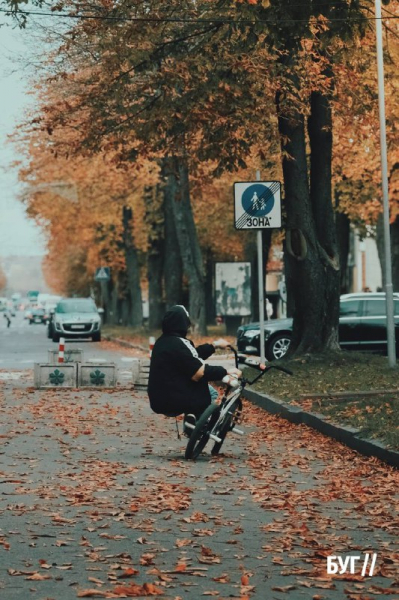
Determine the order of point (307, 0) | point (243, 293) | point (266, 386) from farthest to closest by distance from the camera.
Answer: point (243, 293) < point (266, 386) < point (307, 0)

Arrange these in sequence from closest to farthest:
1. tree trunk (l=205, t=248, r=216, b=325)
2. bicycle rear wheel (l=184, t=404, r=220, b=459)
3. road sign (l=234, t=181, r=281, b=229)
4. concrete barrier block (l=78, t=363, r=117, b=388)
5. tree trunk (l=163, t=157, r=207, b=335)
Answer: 1. bicycle rear wheel (l=184, t=404, r=220, b=459)
2. road sign (l=234, t=181, r=281, b=229)
3. concrete barrier block (l=78, t=363, r=117, b=388)
4. tree trunk (l=163, t=157, r=207, b=335)
5. tree trunk (l=205, t=248, r=216, b=325)

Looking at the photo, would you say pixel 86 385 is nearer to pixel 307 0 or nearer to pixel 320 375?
pixel 320 375

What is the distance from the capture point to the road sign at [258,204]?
21578mm

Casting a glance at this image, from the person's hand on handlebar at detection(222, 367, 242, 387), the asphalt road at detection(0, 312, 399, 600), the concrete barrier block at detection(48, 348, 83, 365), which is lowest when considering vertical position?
the asphalt road at detection(0, 312, 399, 600)

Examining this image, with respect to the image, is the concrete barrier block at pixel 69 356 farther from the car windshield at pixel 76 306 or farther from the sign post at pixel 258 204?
the car windshield at pixel 76 306

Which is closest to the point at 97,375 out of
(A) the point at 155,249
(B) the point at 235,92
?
(B) the point at 235,92

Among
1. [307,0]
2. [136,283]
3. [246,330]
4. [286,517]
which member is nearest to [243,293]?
[246,330]

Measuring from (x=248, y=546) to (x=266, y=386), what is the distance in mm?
12545

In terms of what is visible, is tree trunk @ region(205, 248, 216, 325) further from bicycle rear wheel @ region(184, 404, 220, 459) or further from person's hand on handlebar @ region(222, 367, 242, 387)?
bicycle rear wheel @ region(184, 404, 220, 459)

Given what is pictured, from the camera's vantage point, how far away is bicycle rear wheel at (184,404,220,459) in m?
12.8

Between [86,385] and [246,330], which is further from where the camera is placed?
[246,330]

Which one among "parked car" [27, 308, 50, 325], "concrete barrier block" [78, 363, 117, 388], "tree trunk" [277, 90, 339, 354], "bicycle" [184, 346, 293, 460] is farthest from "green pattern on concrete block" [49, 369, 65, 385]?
"parked car" [27, 308, 50, 325]

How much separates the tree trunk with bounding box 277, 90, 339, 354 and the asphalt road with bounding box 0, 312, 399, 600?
8.08 m

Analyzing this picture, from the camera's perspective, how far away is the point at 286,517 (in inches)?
372
